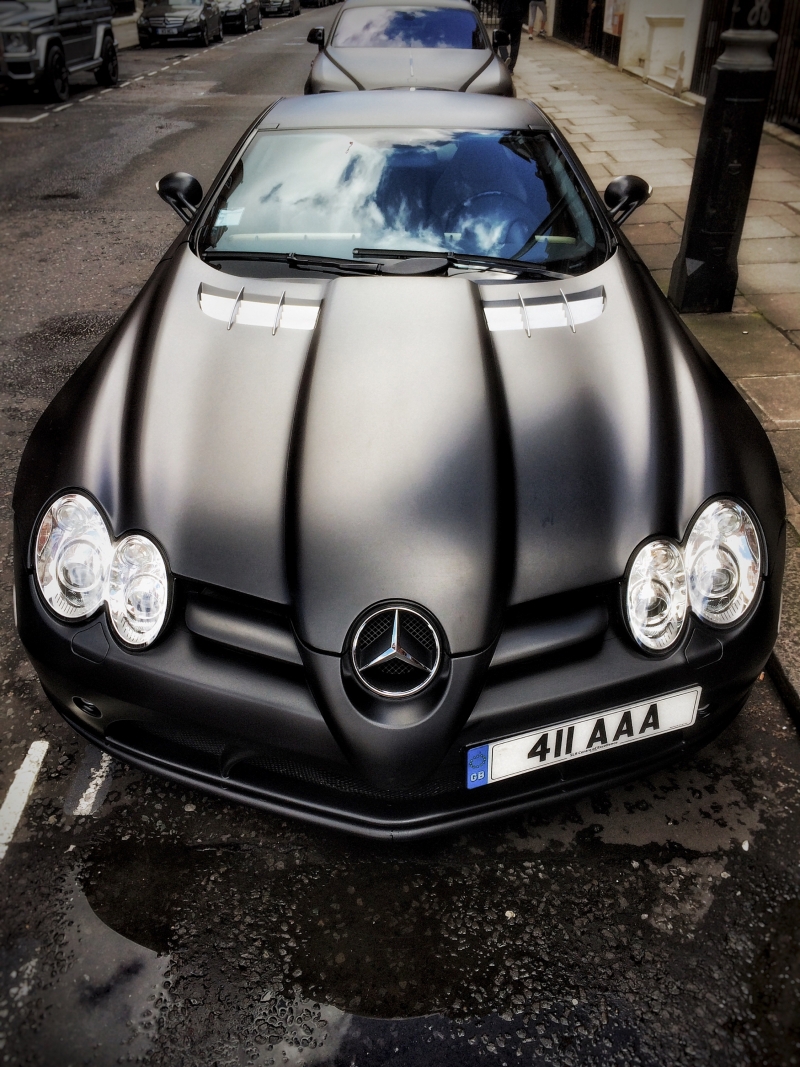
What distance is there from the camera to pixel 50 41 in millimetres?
12852

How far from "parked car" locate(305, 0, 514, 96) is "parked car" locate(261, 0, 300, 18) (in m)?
30.1

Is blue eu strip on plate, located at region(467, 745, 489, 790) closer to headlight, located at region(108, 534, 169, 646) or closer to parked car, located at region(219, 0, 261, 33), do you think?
headlight, located at region(108, 534, 169, 646)

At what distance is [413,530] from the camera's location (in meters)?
1.90

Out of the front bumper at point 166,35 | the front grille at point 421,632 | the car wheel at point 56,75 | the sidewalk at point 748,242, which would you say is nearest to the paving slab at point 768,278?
the sidewalk at point 748,242

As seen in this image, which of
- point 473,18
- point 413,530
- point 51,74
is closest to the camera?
point 413,530

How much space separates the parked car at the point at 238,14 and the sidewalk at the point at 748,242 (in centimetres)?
1674

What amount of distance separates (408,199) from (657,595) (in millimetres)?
1643

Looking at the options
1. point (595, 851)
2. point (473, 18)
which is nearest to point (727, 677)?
point (595, 851)

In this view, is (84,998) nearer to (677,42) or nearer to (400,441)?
(400,441)

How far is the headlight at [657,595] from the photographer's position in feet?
6.27

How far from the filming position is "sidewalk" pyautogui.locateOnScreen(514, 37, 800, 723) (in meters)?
3.65

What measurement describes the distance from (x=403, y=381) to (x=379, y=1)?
26.7 ft

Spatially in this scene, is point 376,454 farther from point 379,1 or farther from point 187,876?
point 379,1

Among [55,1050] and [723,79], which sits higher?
[723,79]
